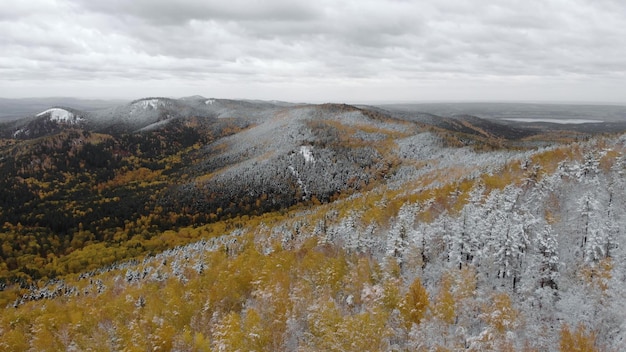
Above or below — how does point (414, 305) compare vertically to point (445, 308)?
below

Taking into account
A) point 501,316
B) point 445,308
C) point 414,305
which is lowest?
point 414,305

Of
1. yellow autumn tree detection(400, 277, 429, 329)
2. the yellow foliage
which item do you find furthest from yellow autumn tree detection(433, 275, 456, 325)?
the yellow foliage

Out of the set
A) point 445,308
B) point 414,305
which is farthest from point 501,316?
point 414,305

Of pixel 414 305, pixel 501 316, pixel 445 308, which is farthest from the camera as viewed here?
pixel 414 305

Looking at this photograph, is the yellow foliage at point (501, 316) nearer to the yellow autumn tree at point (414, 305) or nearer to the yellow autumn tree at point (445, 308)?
the yellow autumn tree at point (445, 308)

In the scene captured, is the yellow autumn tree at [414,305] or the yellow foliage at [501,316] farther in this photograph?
the yellow autumn tree at [414,305]

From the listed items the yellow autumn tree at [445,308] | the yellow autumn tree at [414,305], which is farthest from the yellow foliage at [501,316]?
the yellow autumn tree at [414,305]

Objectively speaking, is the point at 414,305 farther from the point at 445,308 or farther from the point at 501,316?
the point at 501,316

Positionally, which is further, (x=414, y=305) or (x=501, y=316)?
(x=414, y=305)

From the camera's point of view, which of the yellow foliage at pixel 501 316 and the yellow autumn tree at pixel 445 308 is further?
the yellow autumn tree at pixel 445 308

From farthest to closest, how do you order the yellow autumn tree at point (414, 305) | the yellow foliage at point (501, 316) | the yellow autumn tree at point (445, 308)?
the yellow autumn tree at point (414, 305), the yellow autumn tree at point (445, 308), the yellow foliage at point (501, 316)

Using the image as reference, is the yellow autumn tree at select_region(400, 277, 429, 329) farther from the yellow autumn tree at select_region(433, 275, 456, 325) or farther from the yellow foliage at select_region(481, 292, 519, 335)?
the yellow foliage at select_region(481, 292, 519, 335)

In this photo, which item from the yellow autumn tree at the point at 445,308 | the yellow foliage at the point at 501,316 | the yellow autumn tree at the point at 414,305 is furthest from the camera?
the yellow autumn tree at the point at 414,305

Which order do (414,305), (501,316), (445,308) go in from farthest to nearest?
(414,305) < (445,308) < (501,316)
